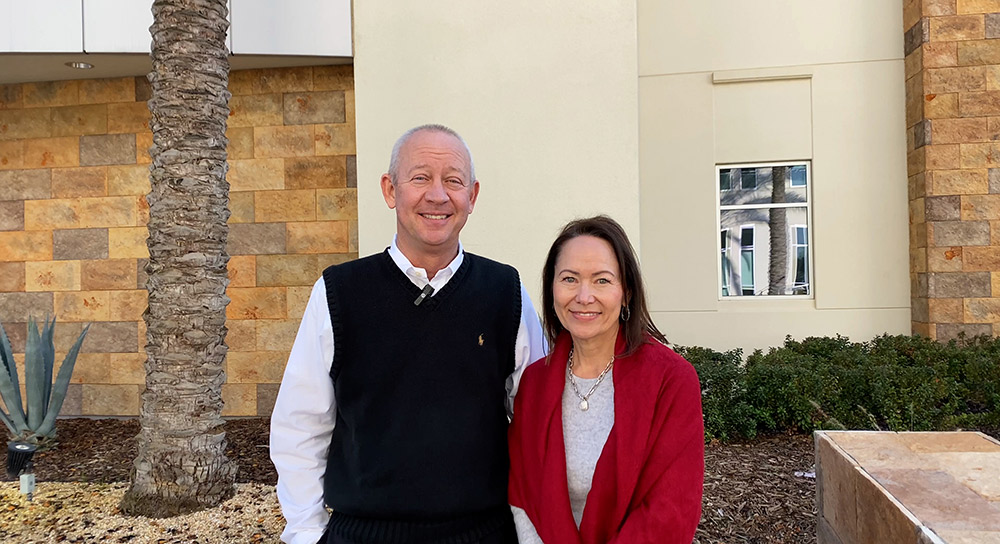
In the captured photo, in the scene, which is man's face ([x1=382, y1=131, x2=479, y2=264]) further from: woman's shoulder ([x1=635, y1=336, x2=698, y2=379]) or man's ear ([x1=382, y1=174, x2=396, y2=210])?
woman's shoulder ([x1=635, y1=336, x2=698, y2=379])

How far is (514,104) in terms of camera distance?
19.9ft

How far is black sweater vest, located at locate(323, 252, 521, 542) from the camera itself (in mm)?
1995

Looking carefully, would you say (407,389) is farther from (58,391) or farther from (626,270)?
(58,391)

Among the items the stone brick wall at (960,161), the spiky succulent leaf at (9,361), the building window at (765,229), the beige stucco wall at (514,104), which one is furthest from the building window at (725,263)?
the spiky succulent leaf at (9,361)

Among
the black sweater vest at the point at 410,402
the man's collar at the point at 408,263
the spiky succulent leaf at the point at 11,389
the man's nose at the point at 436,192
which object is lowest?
the spiky succulent leaf at the point at 11,389

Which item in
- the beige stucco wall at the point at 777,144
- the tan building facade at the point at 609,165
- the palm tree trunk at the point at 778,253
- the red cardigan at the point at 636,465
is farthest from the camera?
the palm tree trunk at the point at 778,253

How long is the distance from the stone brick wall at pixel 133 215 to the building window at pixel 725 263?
4639mm

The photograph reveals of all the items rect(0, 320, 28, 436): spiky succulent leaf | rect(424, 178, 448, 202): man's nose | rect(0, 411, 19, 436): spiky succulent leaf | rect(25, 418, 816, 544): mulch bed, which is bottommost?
rect(25, 418, 816, 544): mulch bed

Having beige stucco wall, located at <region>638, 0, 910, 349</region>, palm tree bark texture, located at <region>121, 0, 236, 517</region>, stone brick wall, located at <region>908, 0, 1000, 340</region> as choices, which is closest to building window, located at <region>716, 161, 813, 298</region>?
beige stucco wall, located at <region>638, 0, 910, 349</region>

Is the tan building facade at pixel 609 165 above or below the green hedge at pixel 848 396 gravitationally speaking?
above

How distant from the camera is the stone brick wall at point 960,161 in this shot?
24.4 ft

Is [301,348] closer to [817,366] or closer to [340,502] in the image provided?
[340,502]

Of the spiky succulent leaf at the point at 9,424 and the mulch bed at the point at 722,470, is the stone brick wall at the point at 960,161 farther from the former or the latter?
the spiky succulent leaf at the point at 9,424

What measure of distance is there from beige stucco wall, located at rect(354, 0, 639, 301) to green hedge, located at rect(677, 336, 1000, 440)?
62.1 inches
